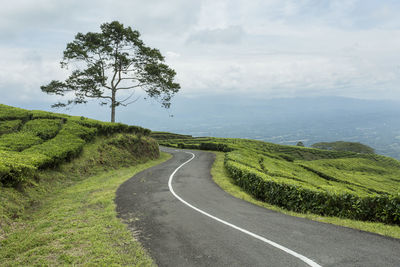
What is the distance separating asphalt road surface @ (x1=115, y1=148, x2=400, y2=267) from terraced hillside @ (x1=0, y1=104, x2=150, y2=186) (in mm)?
5029

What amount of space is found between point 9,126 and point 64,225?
15523mm

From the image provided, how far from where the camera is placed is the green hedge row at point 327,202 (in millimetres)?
8680

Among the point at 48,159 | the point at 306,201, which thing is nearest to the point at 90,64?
the point at 48,159

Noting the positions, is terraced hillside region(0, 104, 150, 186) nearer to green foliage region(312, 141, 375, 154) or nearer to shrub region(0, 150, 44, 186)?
shrub region(0, 150, 44, 186)

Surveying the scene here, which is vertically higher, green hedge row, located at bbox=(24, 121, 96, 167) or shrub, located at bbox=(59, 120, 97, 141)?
shrub, located at bbox=(59, 120, 97, 141)

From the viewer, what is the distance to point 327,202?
33.3 ft

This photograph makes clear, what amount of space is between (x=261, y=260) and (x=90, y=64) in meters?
31.7

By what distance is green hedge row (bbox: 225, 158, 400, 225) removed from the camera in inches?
342

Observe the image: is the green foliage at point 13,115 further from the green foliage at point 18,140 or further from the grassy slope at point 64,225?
the grassy slope at point 64,225

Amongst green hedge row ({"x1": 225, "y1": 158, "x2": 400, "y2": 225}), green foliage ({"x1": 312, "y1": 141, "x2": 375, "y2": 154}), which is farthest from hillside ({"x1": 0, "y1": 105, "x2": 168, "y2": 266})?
green foliage ({"x1": 312, "y1": 141, "x2": 375, "y2": 154})

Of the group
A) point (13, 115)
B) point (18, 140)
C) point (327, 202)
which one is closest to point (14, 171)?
point (18, 140)

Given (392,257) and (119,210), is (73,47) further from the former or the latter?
(392,257)

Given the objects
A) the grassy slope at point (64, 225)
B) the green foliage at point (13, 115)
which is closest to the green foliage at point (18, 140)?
the grassy slope at point (64, 225)

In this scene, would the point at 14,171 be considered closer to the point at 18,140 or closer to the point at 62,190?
the point at 62,190
